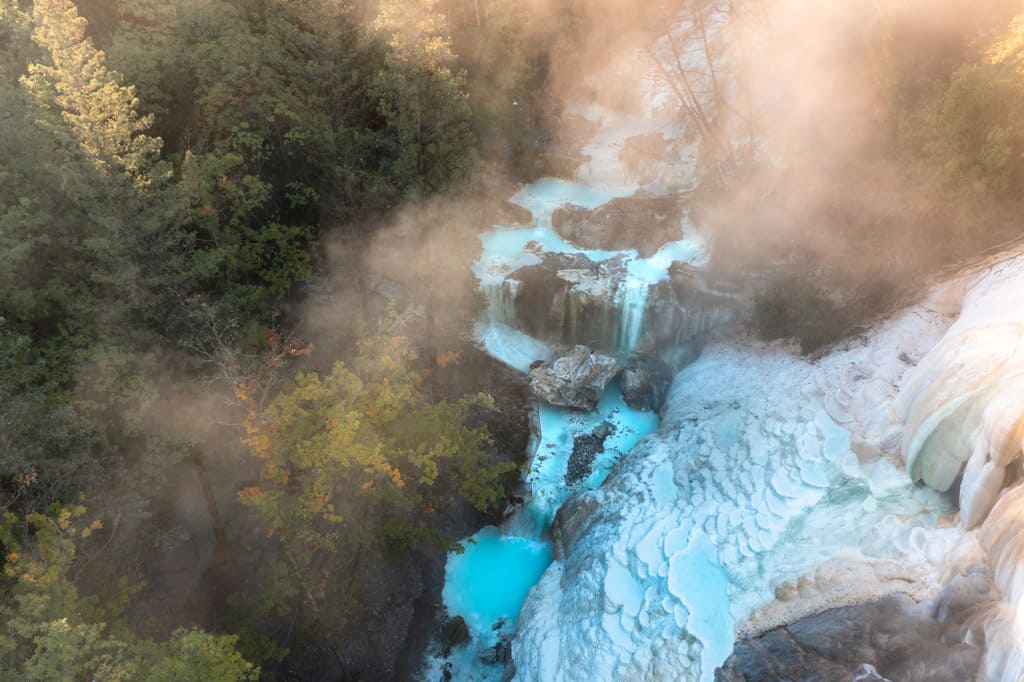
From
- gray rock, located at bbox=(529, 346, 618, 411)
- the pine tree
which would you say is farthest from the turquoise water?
the pine tree

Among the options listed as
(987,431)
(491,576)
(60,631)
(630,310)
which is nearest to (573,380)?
(630,310)

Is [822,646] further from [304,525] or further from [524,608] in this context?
[304,525]

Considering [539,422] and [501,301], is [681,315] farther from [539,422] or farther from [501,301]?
[501,301]

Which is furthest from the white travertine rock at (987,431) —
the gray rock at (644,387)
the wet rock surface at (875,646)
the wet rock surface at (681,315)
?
the gray rock at (644,387)

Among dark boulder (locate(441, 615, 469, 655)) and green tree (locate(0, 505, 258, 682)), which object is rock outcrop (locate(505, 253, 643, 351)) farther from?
green tree (locate(0, 505, 258, 682))

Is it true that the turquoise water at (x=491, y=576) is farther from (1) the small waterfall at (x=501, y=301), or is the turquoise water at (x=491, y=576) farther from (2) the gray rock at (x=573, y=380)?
(1) the small waterfall at (x=501, y=301)

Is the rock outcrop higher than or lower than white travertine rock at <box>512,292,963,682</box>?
higher
